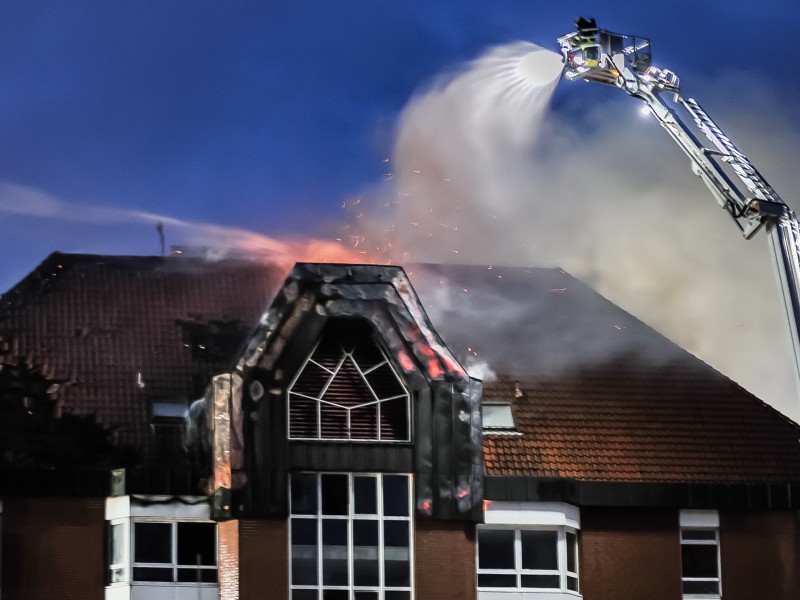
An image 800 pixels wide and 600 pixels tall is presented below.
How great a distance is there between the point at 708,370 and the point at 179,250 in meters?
13.4

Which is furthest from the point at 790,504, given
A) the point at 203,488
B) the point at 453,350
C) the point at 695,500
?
the point at 203,488

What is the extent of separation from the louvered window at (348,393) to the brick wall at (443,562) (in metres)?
2.20

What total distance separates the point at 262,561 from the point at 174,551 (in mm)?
2377

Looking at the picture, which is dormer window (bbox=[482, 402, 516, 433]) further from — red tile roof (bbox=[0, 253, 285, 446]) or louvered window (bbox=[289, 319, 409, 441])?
red tile roof (bbox=[0, 253, 285, 446])

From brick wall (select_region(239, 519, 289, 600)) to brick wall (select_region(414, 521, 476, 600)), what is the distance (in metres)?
2.90

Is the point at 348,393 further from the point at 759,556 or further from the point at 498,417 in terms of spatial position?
the point at 759,556

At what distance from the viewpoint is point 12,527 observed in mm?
43406

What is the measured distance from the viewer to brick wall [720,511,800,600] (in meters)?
45.2

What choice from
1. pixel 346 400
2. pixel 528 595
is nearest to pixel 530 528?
pixel 528 595

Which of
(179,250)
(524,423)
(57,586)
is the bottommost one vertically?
(57,586)

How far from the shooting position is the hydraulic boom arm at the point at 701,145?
3884 centimetres

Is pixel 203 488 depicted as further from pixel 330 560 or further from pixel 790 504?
pixel 790 504

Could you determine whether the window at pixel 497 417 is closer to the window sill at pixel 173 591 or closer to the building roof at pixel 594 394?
the building roof at pixel 594 394

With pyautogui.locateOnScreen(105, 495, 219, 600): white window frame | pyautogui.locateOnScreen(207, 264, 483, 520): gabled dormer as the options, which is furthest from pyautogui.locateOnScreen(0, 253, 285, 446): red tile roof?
pyautogui.locateOnScreen(207, 264, 483, 520): gabled dormer
